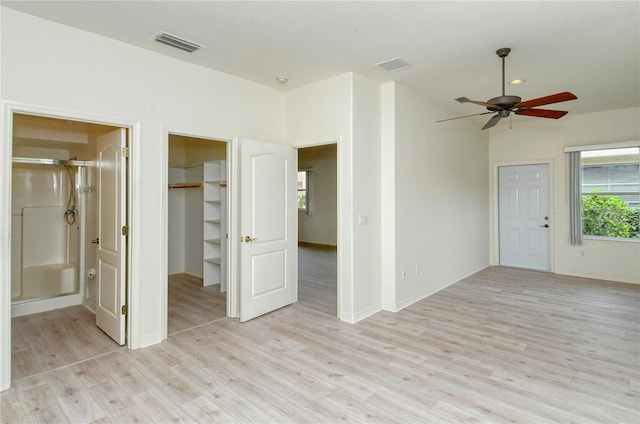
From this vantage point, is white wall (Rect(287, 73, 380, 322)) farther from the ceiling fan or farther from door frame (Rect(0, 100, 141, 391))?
door frame (Rect(0, 100, 141, 391))

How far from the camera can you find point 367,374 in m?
2.82

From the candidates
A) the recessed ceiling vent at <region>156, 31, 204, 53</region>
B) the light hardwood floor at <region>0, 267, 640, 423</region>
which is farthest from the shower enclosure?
the recessed ceiling vent at <region>156, 31, 204, 53</region>

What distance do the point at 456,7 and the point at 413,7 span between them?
323mm

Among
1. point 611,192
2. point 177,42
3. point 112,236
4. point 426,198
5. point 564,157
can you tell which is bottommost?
point 112,236

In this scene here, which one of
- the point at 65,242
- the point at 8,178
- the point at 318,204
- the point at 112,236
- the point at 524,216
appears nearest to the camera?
the point at 8,178

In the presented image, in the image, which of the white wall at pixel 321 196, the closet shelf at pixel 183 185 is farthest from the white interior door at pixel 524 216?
the closet shelf at pixel 183 185

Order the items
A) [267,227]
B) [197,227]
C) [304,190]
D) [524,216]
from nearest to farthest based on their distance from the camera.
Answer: [267,227] < [197,227] < [524,216] < [304,190]

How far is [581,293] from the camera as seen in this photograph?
516 cm

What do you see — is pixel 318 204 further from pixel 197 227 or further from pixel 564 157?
pixel 564 157

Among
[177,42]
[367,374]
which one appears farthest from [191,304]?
[177,42]

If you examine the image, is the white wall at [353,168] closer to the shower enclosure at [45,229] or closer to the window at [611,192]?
the shower enclosure at [45,229]

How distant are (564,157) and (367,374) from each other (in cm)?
585

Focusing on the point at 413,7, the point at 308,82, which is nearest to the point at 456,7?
the point at 413,7

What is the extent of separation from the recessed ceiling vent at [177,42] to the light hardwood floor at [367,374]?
2.86m
